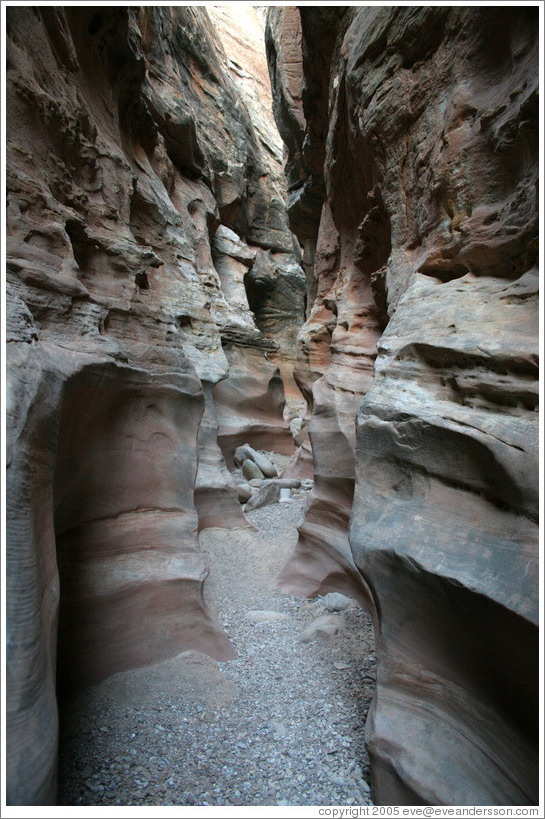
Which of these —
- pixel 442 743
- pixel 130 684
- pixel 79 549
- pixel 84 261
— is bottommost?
pixel 130 684

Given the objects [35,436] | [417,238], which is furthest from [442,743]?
[417,238]

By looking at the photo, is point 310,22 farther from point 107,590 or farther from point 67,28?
point 107,590

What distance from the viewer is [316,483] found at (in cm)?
524

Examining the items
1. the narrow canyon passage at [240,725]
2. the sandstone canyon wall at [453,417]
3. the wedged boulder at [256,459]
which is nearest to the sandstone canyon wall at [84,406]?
the narrow canyon passage at [240,725]

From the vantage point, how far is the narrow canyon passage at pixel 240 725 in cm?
223

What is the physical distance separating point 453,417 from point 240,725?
2332 mm

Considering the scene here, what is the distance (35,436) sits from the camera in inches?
82.1

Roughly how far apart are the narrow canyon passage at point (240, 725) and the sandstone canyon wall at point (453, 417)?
41 cm

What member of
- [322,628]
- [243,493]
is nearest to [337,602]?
[322,628]

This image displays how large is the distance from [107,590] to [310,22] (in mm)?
7335

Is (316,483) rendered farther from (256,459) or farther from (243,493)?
(256,459)

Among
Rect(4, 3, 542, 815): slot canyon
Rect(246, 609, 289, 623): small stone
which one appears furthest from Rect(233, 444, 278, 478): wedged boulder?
Rect(246, 609, 289, 623): small stone

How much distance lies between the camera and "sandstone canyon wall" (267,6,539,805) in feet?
6.24

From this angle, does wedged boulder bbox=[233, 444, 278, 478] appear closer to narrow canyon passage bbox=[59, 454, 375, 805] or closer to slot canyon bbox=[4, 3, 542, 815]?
slot canyon bbox=[4, 3, 542, 815]
